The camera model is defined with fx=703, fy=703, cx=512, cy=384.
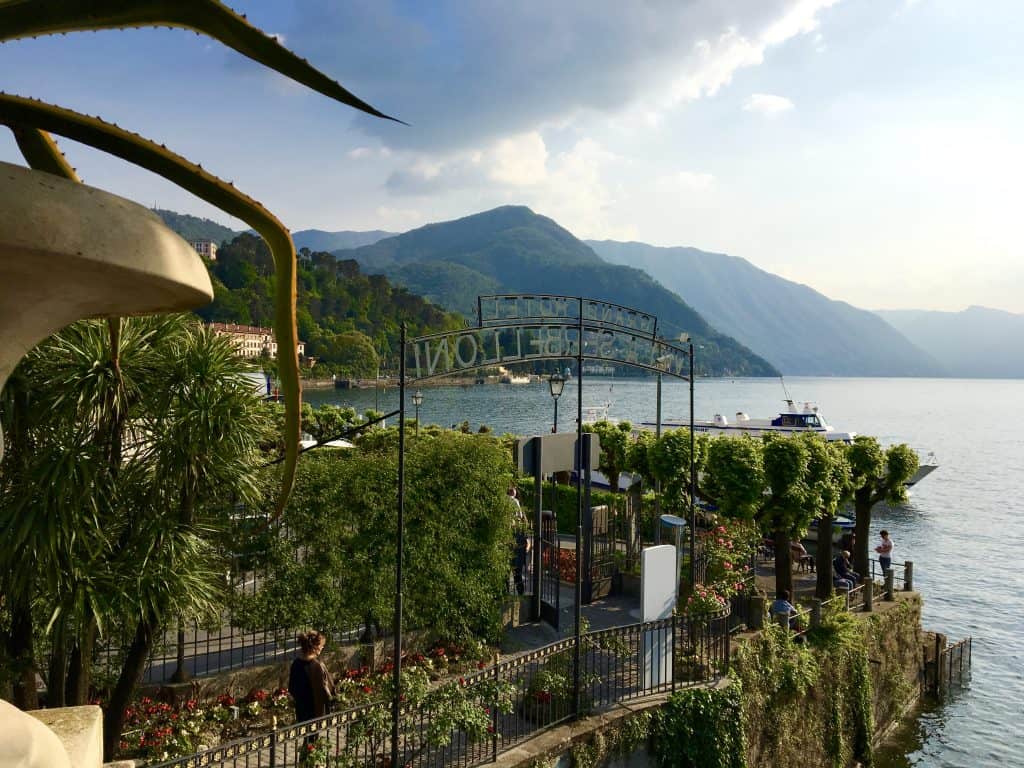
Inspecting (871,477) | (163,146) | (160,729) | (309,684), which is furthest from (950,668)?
(163,146)

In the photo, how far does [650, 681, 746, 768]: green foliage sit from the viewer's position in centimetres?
906

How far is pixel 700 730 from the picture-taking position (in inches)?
368

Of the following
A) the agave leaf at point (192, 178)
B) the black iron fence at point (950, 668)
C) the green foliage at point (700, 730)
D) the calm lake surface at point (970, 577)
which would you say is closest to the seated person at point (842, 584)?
the black iron fence at point (950, 668)

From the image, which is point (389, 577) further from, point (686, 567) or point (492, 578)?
point (686, 567)

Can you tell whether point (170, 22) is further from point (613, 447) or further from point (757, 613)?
point (613, 447)

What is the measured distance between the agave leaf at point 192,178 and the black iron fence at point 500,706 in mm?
4363

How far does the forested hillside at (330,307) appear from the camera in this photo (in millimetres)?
94688

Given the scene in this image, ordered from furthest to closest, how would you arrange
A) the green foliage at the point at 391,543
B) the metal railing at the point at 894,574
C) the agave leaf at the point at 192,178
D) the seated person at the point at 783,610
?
the metal railing at the point at 894,574, the seated person at the point at 783,610, the green foliage at the point at 391,543, the agave leaf at the point at 192,178

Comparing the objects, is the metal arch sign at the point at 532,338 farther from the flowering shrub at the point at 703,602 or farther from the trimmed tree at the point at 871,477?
the trimmed tree at the point at 871,477

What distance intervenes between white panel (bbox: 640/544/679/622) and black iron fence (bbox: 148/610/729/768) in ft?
0.79

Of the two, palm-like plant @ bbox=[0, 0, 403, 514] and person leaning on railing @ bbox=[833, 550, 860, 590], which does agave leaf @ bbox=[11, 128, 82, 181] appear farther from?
person leaning on railing @ bbox=[833, 550, 860, 590]

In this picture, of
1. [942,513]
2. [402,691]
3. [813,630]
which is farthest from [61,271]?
[942,513]

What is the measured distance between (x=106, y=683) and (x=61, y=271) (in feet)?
23.1

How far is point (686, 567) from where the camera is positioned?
48.7 feet
